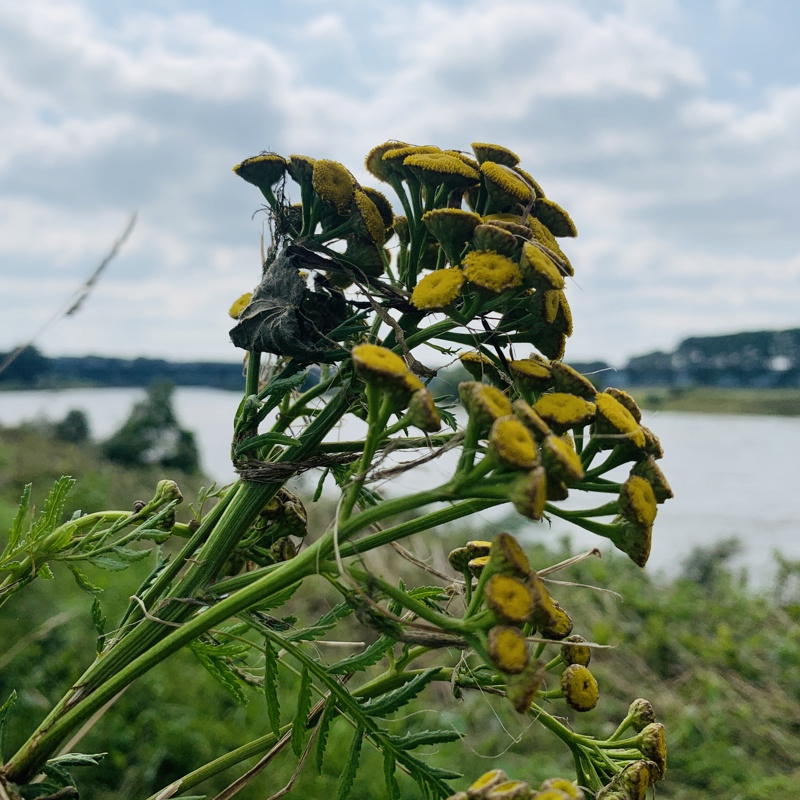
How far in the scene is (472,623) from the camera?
87 cm

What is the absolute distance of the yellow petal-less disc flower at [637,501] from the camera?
3.10 feet

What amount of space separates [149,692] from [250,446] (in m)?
3.99

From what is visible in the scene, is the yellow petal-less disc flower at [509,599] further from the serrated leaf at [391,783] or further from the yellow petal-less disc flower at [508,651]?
the serrated leaf at [391,783]

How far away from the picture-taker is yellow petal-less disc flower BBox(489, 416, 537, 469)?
0.80 m

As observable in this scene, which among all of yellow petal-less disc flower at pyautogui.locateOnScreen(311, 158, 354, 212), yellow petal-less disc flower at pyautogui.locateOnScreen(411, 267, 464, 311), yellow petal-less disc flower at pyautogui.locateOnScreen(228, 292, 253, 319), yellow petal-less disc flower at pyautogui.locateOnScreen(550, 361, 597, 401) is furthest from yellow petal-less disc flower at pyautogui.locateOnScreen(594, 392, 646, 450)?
yellow petal-less disc flower at pyautogui.locateOnScreen(228, 292, 253, 319)

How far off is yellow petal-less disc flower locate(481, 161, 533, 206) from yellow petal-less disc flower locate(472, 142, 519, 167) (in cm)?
4

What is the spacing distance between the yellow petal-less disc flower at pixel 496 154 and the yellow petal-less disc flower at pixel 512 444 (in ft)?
1.58

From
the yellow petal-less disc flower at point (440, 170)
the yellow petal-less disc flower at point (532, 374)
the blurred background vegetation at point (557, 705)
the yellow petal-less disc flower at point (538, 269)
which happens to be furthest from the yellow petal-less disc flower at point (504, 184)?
the blurred background vegetation at point (557, 705)

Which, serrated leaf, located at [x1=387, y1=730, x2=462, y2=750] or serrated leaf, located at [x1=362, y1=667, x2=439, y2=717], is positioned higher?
serrated leaf, located at [x1=362, y1=667, x2=439, y2=717]

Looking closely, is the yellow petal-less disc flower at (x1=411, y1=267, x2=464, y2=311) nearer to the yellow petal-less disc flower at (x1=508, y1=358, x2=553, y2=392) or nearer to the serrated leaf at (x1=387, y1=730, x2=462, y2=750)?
the yellow petal-less disc flower at (x1=508, y1=358, x2=553, y2=392)

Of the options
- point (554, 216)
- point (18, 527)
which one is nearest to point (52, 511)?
point (18, 527)

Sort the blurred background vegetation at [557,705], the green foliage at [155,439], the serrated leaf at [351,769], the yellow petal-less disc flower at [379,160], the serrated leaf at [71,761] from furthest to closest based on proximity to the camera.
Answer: the green foliage at [155,439] < the blurred background vegetation at [557,705] < the yellow petal-less disc flower at [379,160] < the serrated leaf at [71,761] < the serrated leaf at [351,769]

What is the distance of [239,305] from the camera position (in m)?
1.23

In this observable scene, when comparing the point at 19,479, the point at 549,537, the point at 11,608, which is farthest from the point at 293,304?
the point at 549,537
